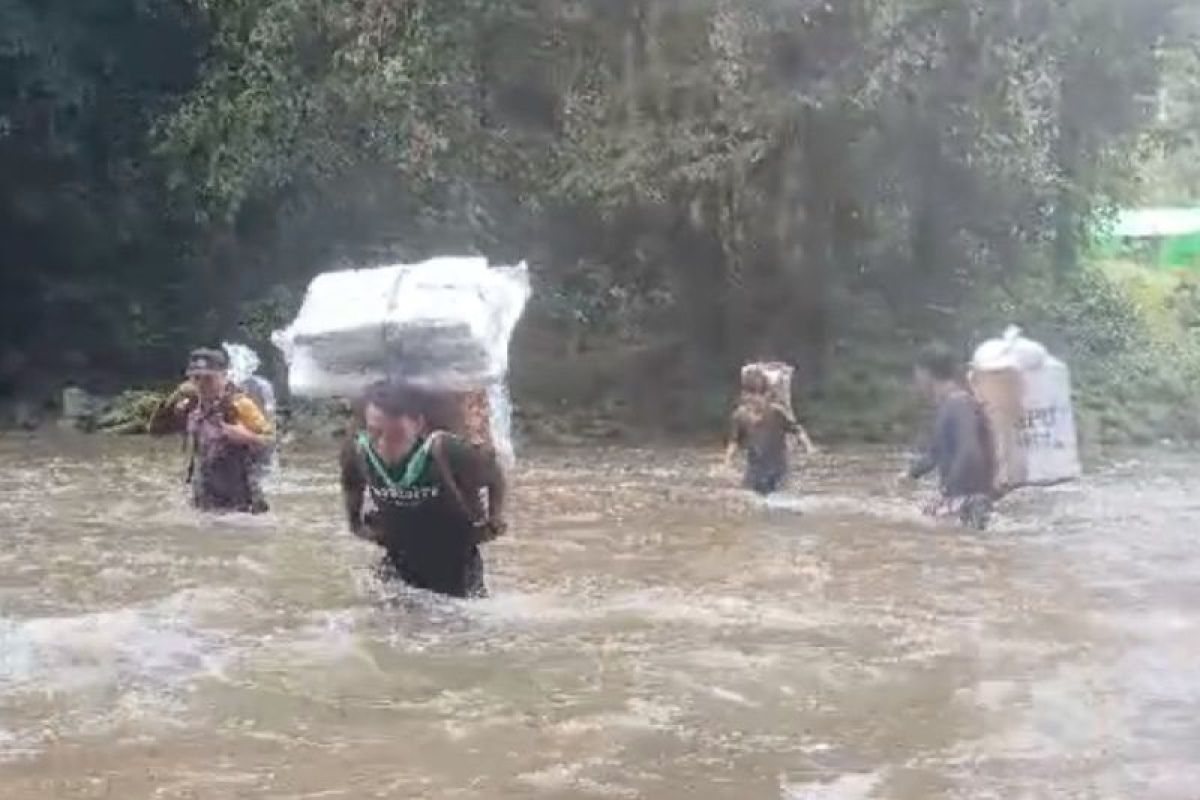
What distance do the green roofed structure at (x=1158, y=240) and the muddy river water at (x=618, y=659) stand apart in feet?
48.8

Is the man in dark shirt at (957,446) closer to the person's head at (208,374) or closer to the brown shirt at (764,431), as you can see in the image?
the brown shirt at (764,431)

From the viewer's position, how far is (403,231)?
2109cm

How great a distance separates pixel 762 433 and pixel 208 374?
3.50m

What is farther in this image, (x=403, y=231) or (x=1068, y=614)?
(x=403, y=231)

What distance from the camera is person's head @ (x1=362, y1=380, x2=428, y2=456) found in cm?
790

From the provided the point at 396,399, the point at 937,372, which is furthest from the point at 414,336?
the point at 937,372

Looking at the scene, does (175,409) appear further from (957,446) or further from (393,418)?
(957,446)

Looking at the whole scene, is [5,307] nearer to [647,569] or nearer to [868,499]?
[868,499]

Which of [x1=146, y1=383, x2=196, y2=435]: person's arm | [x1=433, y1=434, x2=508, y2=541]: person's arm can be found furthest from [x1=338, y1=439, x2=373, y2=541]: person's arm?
[x1=146, y1=383, x2=196, y2=435]: person's arm

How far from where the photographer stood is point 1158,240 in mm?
28656

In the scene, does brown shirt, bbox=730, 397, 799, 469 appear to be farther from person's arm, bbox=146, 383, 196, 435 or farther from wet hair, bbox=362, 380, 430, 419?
wet hair, bbox=362, 380, 430, 419

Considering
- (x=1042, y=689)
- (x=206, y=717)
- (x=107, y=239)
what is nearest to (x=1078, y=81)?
(x=107, y=239)

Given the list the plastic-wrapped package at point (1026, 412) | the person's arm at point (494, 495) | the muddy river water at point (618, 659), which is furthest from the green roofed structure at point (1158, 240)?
the person's arm at point (494, 495)

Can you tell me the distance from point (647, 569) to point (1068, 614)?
2095mm
